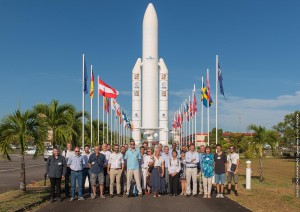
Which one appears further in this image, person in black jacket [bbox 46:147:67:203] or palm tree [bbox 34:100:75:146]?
palm tree [bbox 34:100:75:146]

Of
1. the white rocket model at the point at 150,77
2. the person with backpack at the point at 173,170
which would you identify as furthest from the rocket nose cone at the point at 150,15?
the person with backpack at the point at 173,170

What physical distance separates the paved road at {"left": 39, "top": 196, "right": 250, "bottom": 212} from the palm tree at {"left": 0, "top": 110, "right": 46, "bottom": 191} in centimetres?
313

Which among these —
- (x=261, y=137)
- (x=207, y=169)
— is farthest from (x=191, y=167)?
(x=261, y=137)

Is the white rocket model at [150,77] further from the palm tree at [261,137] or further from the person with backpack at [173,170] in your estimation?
the person with backpack at [173,170]

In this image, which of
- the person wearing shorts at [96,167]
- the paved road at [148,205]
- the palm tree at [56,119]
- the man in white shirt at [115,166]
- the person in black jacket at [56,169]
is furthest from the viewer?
the palm tree at [56,119]

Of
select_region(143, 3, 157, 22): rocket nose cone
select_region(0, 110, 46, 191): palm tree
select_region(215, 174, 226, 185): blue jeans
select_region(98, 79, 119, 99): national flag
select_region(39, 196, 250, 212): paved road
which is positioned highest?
select_region(143, 3, 157, 22): rocket nose cone

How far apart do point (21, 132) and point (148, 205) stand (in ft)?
19.8

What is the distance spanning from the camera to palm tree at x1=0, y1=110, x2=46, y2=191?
15.4 m

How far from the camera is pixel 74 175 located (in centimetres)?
1447

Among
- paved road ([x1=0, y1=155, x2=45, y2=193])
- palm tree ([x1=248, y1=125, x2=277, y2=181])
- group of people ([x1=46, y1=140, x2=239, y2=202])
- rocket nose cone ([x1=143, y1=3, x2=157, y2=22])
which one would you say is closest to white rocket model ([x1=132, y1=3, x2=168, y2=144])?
rocket nose cone ([x1=143, y1=3, x2=157, y2=22])

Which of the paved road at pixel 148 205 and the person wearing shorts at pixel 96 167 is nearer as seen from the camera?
the paved road at pixel 148 205

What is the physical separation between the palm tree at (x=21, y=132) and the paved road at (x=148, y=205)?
3.13 m

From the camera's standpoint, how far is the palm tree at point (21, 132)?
15.4 metres

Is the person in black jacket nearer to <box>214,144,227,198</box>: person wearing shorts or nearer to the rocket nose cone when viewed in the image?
<box>214,144,227,198</box>: person wearing shorts
